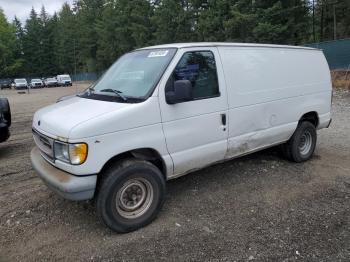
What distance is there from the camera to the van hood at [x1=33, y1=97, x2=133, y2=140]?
407cm

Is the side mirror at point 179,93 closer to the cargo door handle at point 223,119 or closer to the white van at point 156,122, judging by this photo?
the white van at point 156,122

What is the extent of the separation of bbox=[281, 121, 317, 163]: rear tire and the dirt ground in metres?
0.16

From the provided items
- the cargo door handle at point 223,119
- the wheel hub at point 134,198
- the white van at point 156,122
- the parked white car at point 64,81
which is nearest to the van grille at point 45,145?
the white van at point 156,122

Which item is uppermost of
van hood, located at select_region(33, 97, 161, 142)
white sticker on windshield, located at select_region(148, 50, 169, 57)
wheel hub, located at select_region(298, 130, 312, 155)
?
white sticker on windshield, located at select_region(148, 50, 169, 57)

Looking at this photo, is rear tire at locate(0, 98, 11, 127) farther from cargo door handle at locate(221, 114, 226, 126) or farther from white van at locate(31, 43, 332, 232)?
cargo door handle at locate(221, 114, 226, 126)

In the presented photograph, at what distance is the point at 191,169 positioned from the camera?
497 cm

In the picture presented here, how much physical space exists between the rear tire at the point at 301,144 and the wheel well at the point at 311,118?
0.09 m

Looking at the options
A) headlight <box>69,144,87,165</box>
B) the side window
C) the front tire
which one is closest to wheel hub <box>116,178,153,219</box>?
the front tire

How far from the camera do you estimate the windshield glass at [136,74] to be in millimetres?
4594

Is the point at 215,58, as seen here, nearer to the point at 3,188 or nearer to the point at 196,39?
the point at 3,188

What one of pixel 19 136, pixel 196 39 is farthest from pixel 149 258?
pixel 196 39

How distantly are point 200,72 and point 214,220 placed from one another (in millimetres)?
1922

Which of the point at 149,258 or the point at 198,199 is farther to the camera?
the point at 198,199

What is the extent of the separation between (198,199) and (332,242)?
1823 millimetres
